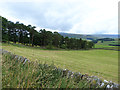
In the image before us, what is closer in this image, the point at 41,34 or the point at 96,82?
the point at 96,82

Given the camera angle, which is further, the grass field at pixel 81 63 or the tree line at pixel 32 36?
the tree line at pixel 32 36

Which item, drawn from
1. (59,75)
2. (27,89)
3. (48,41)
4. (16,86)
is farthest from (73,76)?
(48,41)

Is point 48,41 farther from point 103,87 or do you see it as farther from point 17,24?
point 103,87

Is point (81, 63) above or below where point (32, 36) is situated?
below

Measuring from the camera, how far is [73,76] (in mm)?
3400

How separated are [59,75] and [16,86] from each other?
1549mm

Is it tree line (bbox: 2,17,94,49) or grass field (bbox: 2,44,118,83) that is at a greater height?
tree line (bbox: 2,17,94,49)

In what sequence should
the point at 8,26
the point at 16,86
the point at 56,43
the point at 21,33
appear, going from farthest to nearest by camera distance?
the point at 56,43, the point at 21,33, the point at 8,26, the point at 16,86

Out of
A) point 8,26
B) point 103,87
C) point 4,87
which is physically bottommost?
point 103,87

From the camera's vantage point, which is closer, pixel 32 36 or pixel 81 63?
pixel 81 63

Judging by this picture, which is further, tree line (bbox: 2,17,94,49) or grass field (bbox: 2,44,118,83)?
tree line (bbox: 2,17,94,49)

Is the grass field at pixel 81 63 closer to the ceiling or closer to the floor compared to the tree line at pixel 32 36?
closer to the floor

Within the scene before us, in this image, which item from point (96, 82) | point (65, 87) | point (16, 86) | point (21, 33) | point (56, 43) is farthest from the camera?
point (56, 43)

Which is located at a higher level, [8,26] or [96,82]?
[8,26]
